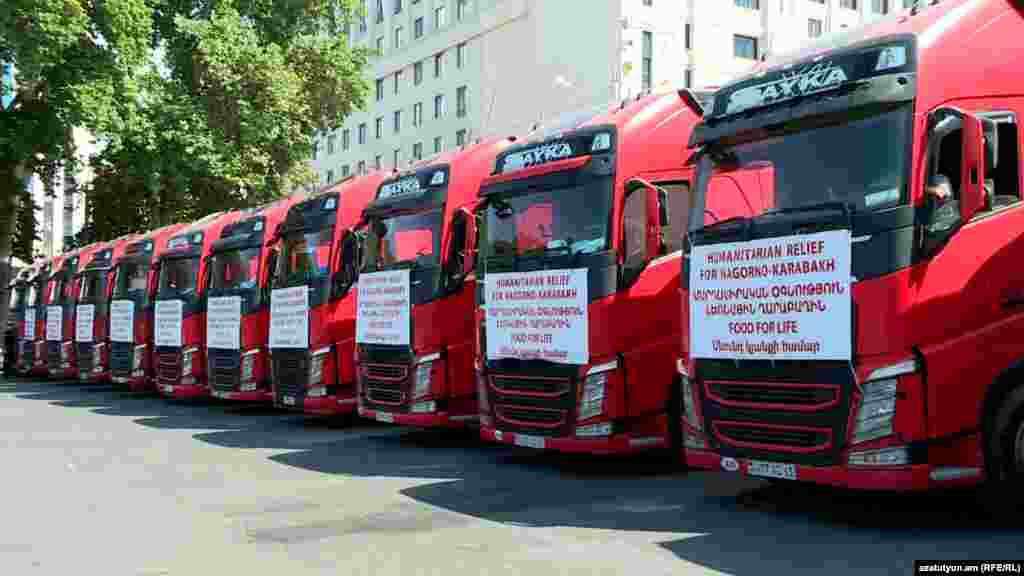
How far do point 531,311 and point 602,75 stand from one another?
37.1 m

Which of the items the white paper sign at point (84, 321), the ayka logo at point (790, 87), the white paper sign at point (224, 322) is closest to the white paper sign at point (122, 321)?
the white paper sign at point (84, 321)

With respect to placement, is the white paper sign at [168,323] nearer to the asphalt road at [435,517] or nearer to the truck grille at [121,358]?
the truck grille at [121,358]

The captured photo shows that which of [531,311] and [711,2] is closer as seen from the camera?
[531,311]

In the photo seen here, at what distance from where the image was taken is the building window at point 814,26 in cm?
5212

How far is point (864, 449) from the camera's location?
21.6ft

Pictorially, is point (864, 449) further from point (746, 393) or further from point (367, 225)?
point (367, 225)

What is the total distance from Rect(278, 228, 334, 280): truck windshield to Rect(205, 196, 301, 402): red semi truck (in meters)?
0.70

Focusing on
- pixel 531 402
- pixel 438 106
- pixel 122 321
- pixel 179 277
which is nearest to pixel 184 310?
pixel 179 277

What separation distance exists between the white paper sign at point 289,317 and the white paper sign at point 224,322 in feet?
4.99

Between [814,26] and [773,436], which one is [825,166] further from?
[814,26]

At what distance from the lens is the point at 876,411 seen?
6.54 meters

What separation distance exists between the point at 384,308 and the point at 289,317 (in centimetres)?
252

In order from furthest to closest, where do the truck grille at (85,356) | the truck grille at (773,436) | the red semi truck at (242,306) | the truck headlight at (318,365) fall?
the truck grille at (85,356), the red semi truck at (242,306), the truck headlight at (318,365), the truck grille at (773,436)

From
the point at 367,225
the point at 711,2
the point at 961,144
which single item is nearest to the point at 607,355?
the point at 961,144
